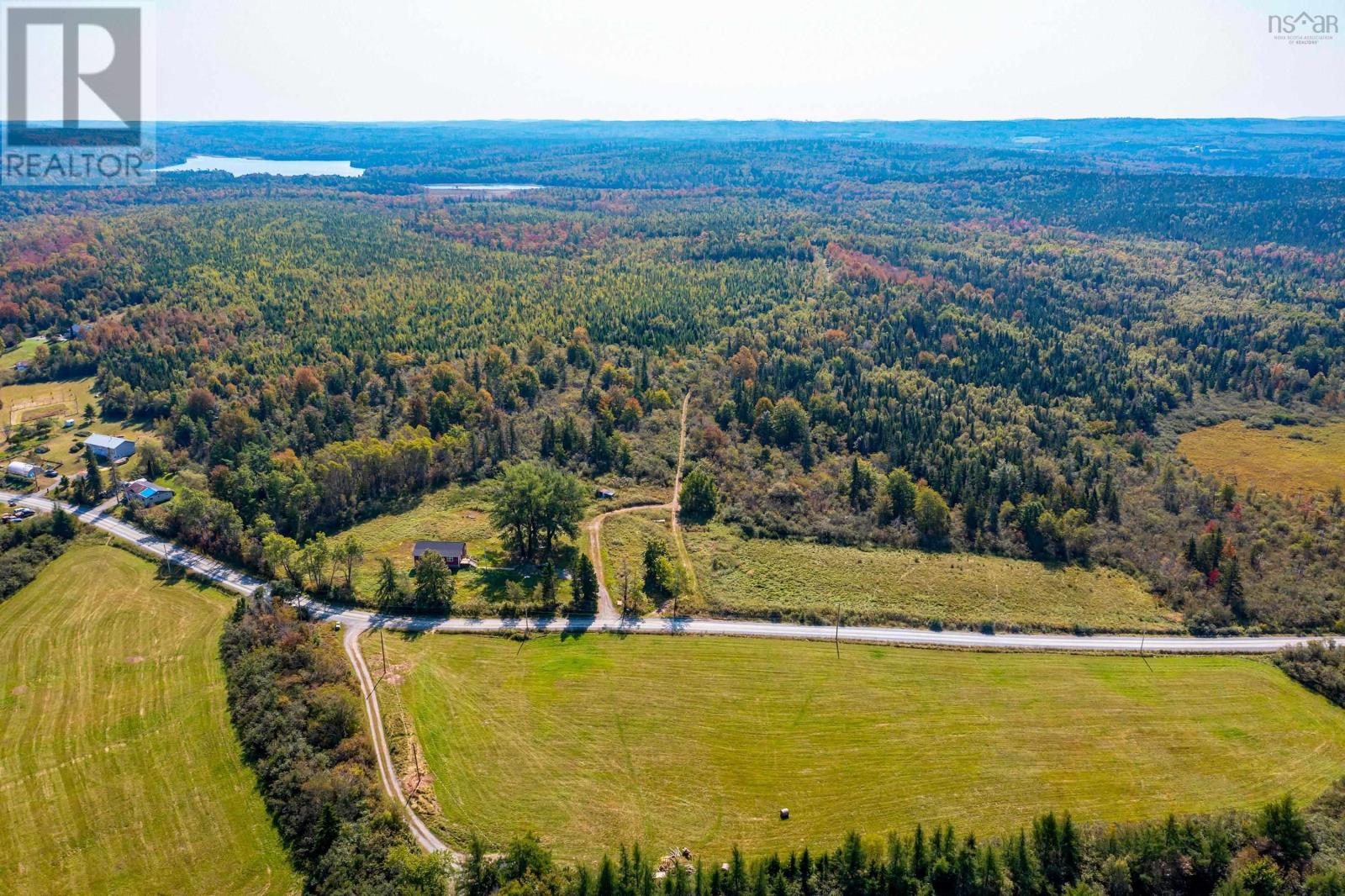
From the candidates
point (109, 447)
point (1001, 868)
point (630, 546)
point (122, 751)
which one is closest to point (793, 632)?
point (630, 546)

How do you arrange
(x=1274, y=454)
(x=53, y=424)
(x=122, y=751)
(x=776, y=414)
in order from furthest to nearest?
(x=1274, y=454) < (x=53, y=424) < (x=776, y=414) < (x=122, y=751)

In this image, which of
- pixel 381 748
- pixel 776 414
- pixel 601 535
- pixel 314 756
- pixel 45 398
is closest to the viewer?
pixel 314 756

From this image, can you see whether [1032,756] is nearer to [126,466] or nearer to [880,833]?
[880,833]

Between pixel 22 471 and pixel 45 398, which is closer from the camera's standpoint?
pixel 22 471

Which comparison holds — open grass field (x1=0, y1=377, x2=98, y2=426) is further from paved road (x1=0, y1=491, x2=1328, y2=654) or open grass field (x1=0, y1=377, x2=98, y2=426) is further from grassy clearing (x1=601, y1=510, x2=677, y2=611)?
grassy clearing (x1=601, y1=510, x2=677, y2=611)

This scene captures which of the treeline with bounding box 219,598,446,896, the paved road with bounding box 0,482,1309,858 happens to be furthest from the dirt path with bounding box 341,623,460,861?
the treeline with bounding box 219,598,446,896

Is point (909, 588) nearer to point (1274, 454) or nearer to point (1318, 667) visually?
point (1318, 667)

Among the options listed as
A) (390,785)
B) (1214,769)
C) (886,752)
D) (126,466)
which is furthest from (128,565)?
(1214,769)

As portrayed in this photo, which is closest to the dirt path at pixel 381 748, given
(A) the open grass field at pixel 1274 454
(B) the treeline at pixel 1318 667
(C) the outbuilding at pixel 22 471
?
(C) the outbuilding at pixel 22 471
